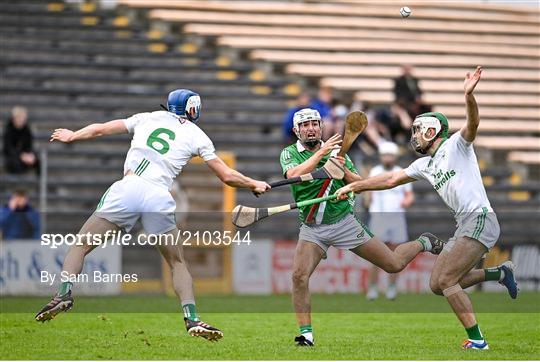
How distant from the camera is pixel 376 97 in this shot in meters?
25.6

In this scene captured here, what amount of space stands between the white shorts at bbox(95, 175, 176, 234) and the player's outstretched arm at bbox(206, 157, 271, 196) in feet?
1.48

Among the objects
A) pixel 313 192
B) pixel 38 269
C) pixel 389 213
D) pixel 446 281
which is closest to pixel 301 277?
pixel 313 192

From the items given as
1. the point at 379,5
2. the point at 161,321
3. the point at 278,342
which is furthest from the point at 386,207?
the point at 379,5

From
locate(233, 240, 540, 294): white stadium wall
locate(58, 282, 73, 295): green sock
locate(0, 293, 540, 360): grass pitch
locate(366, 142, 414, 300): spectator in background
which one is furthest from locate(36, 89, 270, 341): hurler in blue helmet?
locate(233, 240, 540, 294): white stadium wall

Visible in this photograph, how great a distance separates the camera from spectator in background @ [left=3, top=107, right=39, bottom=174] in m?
19.1

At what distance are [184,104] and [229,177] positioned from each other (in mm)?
715

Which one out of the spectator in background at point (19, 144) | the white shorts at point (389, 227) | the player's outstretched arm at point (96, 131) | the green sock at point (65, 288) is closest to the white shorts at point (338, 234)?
the player's outstretched arm at point (96, 131)

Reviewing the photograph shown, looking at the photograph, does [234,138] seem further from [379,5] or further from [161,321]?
[161,321]

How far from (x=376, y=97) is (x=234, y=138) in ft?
12.5

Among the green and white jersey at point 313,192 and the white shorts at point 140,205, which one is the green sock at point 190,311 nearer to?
the white shorts at point 140,205

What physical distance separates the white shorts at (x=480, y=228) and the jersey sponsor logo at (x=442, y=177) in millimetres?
339

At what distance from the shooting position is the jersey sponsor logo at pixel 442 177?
33.5ft

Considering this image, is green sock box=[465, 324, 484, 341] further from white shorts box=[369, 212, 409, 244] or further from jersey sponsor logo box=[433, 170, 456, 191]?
white shorts box=[369, 212, 409, 244]

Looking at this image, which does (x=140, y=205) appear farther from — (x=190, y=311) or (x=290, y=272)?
(x=290, y=272)
